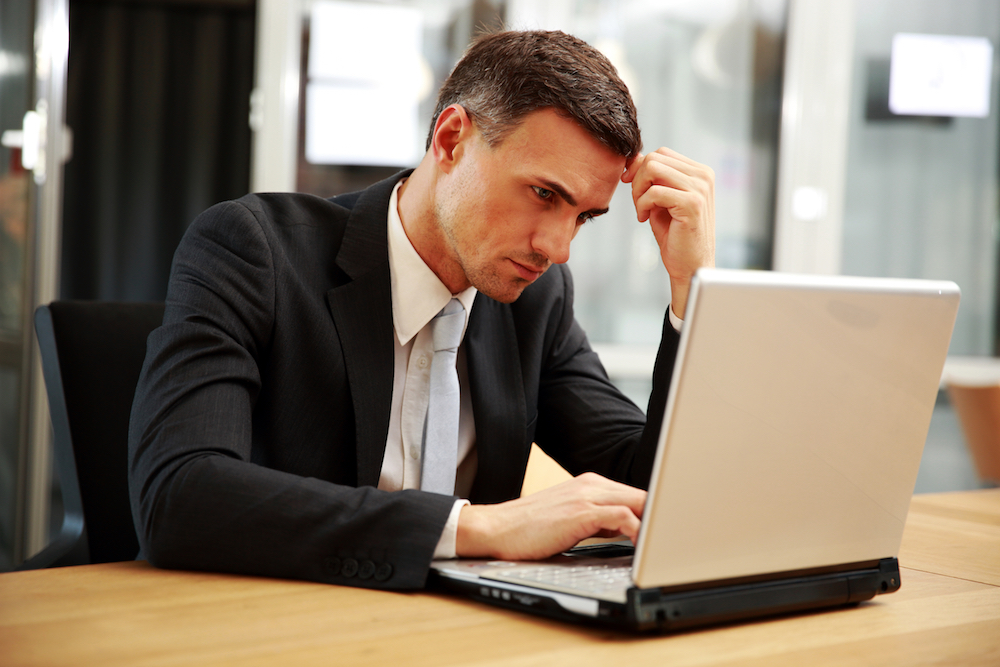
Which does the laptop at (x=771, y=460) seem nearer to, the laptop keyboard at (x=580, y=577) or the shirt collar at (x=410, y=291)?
the laptop keyboard at (x=580, y=577)

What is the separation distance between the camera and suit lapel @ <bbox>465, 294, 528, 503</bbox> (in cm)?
130

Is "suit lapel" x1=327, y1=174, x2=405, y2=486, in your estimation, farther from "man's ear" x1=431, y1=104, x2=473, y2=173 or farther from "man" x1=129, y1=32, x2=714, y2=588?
"man's ear" x1=431, y1=104, x2=473, y2=173

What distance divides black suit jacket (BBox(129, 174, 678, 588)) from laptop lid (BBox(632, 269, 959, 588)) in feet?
0.84

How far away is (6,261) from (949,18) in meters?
3.45

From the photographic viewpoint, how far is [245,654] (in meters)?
0.64

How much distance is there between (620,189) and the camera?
337 cm

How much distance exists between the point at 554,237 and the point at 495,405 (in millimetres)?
254

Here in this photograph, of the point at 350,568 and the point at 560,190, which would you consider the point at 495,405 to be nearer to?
the point at 560,190

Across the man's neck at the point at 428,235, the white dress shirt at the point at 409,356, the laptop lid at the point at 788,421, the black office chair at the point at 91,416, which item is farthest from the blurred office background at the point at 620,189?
the laptop lid at the point at 788,421

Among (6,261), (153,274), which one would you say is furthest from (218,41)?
(6,261)

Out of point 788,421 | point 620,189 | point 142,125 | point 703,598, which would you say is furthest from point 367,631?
point 142,125

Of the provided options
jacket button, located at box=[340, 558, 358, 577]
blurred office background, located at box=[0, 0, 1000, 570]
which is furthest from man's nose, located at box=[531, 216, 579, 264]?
blurred office background, located at box=[0, 0, 1000, 570]

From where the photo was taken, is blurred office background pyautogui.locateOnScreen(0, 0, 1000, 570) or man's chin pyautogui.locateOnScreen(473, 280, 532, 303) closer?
man's chin pyautogui.locateOnScreen(473, 280, 532, 303)

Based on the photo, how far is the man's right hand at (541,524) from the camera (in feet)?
2.79
